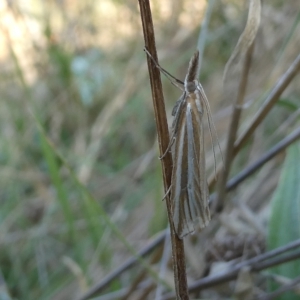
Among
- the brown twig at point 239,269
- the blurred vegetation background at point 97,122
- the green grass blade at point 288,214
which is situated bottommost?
the brown twig at point 239,269

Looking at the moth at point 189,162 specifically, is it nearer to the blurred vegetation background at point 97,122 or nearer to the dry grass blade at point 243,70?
the dry grass blade at point 243,70

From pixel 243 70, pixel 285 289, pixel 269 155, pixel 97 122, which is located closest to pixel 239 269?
pixel 285 289

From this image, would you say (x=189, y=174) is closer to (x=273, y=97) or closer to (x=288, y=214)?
(x=273, y=97)

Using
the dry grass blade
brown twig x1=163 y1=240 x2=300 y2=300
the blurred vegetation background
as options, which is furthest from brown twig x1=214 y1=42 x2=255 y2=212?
the blurred vegetation background

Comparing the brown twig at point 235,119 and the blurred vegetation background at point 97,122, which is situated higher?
the blurred vegetation background at point 97,122

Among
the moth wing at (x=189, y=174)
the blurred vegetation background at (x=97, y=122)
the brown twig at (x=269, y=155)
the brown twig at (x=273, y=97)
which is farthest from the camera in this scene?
the blurred vegetation background at (x=97, y=122)

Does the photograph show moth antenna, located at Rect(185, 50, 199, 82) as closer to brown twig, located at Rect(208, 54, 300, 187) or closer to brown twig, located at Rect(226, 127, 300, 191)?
brown twig, located at Rect(208, 54, 300, 187)

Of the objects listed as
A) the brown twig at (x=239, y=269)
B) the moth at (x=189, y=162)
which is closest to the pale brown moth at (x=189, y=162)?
the moth at (x=189, y=162)
